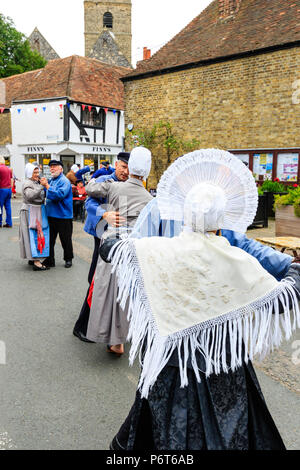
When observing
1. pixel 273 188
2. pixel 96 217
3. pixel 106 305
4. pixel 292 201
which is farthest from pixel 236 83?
pixel 106 305

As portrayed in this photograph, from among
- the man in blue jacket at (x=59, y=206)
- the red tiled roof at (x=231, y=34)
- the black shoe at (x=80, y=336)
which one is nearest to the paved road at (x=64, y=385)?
the black shoe at (x=80, y=336)

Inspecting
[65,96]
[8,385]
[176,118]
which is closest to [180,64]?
[176,118]

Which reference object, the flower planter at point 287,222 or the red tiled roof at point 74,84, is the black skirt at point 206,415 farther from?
the red tiled roof at point 74,84

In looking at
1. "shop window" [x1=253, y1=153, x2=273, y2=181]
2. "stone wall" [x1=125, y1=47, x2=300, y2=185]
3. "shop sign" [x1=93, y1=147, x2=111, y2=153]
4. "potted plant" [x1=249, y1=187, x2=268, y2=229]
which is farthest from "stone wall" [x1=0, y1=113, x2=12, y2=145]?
"potted plant" [x1=249, y1=187, x2=268, y2=229]

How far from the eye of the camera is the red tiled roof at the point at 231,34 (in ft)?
46.6

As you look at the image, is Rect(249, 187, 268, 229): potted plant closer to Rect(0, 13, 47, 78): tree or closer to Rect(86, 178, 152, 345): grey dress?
Rect(86, 178, 152, 345): grey dress

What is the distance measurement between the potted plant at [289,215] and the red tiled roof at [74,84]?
18.8 metres

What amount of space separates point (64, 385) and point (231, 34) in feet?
54.4

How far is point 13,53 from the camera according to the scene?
3347 centimetres

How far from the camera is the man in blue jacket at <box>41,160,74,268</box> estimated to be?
6.47 m

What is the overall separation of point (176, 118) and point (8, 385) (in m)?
16.2

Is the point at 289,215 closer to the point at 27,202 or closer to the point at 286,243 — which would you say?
the point at 286,243

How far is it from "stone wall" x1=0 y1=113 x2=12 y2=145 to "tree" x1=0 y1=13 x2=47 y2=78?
8228mm

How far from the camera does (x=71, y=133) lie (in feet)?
78.7
